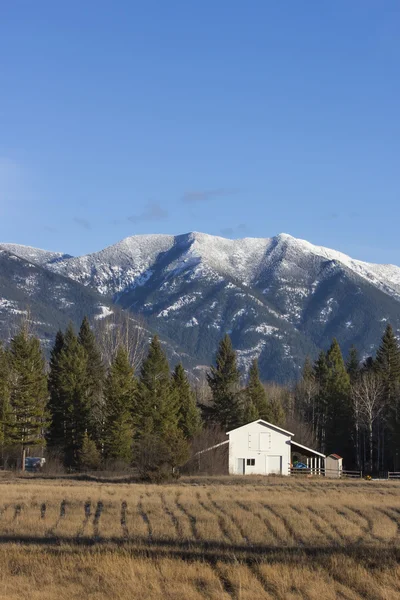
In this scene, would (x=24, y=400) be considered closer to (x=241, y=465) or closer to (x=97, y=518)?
(x=241, y=465)

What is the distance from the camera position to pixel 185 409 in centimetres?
7894

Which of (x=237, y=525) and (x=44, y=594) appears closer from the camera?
(x=44, y=594)

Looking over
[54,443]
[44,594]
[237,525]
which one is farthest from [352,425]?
[44,594]

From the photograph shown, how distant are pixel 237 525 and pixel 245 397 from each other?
2630 inches

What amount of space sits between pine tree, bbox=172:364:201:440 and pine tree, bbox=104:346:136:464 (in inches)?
248

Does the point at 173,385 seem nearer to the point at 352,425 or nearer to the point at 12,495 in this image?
the point at 352,425

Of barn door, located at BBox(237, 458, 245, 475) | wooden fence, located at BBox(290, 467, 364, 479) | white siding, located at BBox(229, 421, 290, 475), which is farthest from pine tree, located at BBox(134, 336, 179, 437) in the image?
wooden fence, located at BBox(290, 467, 364, 479)

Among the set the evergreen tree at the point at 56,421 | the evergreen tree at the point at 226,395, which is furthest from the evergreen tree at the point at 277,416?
the evergreen tree at the point at 56,421

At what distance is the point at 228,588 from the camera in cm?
1548

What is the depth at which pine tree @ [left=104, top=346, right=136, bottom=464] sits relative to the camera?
68312mm

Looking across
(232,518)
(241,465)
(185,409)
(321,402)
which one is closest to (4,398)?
(185,409)

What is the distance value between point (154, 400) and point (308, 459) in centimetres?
2185

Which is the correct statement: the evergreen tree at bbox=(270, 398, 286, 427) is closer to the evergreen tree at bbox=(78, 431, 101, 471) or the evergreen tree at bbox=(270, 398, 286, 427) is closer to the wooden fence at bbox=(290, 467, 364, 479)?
the wooden fence at bbox=(290, 467, 364, 479)

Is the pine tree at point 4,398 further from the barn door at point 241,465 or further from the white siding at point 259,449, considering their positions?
the barn door at point 241,465
